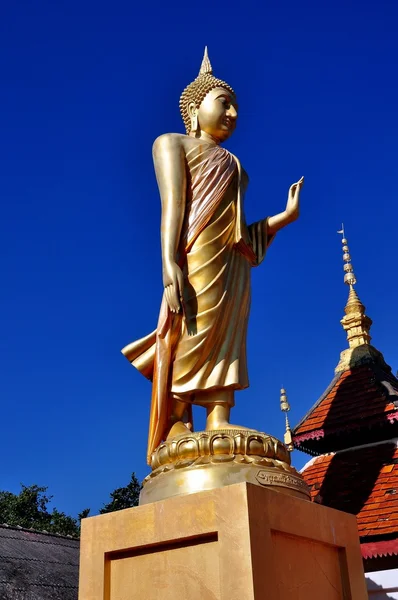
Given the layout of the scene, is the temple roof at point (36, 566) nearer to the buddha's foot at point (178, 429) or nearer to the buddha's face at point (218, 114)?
the buddha's foot at point (178, 429)

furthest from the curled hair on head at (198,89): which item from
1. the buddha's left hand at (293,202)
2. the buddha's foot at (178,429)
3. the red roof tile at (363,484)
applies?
the red roof tile at (363,484)

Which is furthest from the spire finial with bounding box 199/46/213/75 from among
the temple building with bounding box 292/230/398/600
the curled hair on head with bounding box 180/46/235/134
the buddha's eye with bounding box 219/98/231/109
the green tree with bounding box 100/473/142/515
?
the green tree with bounding box 100/473/142/515

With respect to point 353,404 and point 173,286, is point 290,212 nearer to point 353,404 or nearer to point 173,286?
point 173,286

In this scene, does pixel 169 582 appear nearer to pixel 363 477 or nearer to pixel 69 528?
pixel 363 477

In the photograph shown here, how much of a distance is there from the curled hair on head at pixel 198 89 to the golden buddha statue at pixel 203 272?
0.07ft

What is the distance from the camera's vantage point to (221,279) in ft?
18.6

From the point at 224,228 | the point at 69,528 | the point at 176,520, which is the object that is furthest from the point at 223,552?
the point at 69,528

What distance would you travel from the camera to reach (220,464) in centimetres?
473

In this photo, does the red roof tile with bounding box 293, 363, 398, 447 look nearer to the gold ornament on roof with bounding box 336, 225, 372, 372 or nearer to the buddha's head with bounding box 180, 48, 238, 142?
the gold ornament on roof with bounding box 336, 225, 372, 372

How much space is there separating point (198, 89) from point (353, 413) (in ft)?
13.5

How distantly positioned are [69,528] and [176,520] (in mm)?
28915

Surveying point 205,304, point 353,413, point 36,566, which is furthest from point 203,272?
point 36,566

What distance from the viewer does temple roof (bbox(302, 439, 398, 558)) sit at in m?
6.64

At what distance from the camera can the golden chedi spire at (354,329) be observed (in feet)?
29.4
